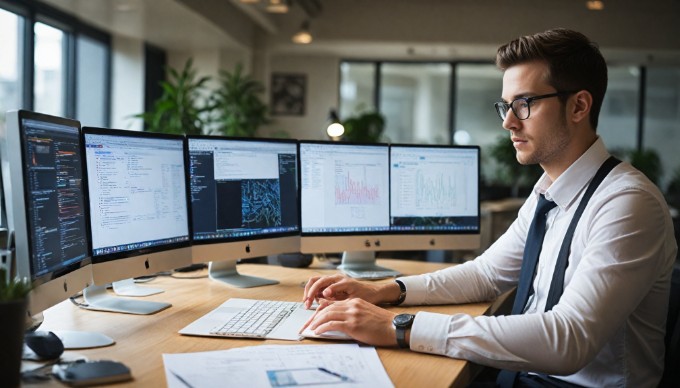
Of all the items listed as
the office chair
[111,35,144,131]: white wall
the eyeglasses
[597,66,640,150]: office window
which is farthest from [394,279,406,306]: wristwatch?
[597,66,640,150]: office window

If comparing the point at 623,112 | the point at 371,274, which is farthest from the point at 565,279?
the point at 623,112

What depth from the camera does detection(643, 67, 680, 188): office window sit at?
31.1ft

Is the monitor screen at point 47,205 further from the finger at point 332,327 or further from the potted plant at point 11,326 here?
the finger at point 332,327

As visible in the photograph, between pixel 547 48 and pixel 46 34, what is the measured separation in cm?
560

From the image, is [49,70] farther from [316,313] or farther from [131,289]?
[316,313]

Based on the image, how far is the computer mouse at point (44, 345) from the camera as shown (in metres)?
1.34

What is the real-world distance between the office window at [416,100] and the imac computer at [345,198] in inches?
284

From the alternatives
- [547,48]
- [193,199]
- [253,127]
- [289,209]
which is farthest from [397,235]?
[253,127]

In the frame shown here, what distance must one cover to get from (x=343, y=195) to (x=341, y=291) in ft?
2.34

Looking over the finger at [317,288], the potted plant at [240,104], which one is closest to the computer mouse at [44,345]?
the finger at [317,288]

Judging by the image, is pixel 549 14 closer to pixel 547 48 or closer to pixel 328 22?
pixel 328 22

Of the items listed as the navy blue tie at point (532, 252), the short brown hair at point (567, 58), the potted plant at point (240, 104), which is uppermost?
the potted plant at point (240, 104)

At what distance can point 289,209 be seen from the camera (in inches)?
94.4

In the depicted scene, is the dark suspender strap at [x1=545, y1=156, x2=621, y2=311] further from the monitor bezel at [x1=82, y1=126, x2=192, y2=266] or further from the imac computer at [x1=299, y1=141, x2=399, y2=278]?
the monitor bezel at [x1=82, y1=126, x2=192, y2=266]
